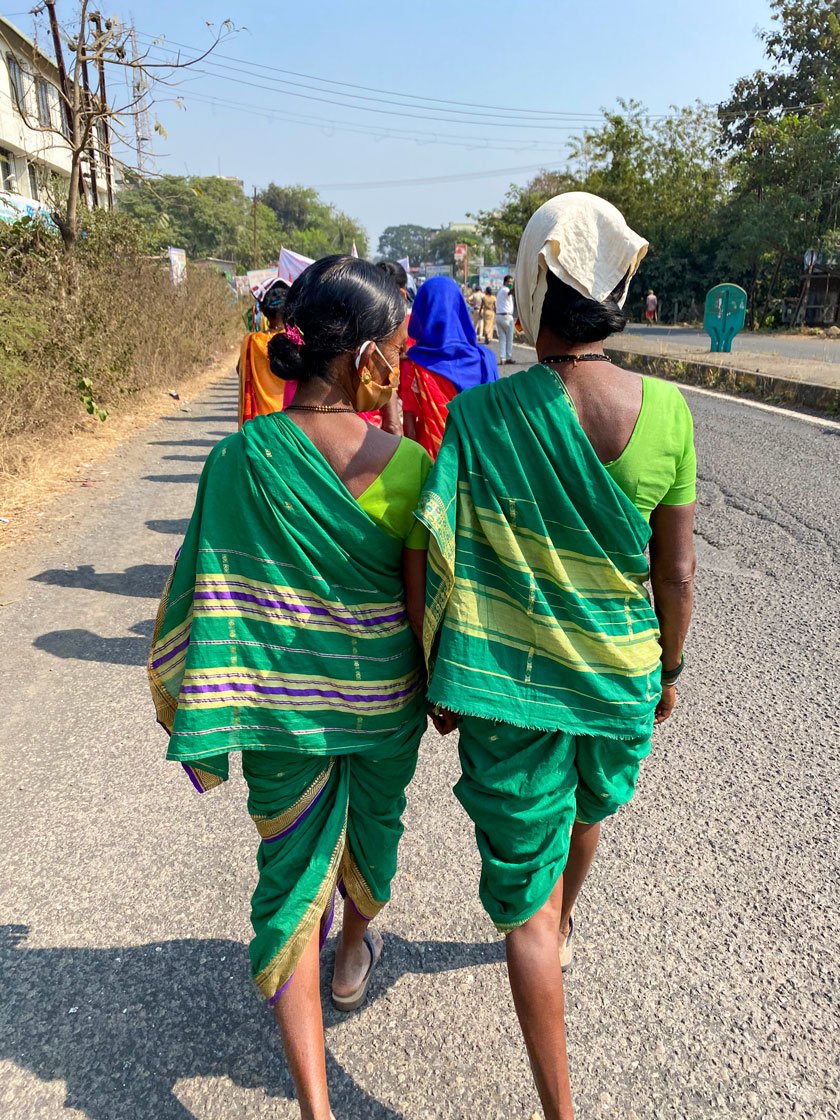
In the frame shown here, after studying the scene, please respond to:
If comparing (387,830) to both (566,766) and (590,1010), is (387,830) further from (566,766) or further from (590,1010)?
(590,1010)

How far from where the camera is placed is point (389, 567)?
58.2 inches

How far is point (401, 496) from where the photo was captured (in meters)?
1.44

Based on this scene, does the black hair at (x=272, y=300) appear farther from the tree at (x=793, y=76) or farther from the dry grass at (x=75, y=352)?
the tree at (x=793, y=76)

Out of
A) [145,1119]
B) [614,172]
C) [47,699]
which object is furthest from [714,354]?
[614,172]

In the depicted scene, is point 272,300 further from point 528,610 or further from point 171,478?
point 171,478

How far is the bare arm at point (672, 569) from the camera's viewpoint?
1486 mm

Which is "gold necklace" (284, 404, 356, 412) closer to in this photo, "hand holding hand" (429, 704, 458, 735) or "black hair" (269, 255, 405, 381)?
"black hair" (269, 255, 405, 381)

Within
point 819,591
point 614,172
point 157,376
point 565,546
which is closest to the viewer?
point 565,546

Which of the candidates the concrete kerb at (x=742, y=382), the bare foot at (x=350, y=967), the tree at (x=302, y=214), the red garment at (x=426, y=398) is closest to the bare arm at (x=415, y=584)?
the bare foot at (x=350, y=967)

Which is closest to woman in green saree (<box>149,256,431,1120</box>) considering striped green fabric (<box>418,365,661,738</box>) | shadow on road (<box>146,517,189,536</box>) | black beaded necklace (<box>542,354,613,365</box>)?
striped green fabric (<box>418,365,661,738</box>)

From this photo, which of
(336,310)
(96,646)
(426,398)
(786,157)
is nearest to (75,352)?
(96,646)

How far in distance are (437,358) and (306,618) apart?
205 centimetres

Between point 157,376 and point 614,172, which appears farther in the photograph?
point 614,172

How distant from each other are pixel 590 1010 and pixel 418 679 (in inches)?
36.1
